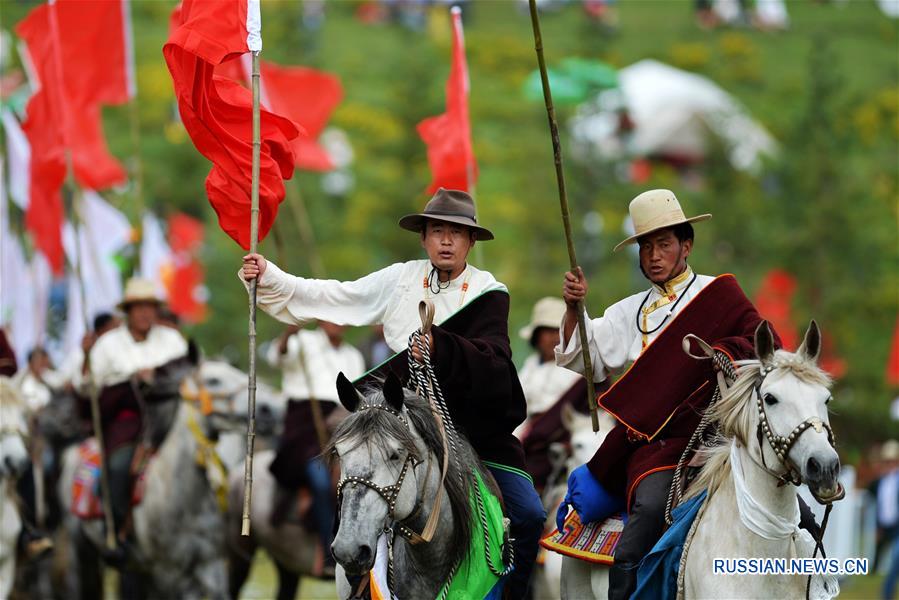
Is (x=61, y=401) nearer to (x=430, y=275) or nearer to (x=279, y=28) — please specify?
(x=430, y=275)

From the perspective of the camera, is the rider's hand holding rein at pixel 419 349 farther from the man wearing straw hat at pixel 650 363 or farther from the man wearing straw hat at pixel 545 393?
the man wearing straw hat at pixel 545 393

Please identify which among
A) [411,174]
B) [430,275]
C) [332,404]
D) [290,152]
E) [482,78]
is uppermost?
[482,78]

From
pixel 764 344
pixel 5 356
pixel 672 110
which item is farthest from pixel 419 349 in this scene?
pixel 672 110

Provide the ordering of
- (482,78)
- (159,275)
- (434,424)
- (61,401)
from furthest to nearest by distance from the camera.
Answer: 1. (482,78)
2. (159,275)
3. (61,401)
4. (434,424)

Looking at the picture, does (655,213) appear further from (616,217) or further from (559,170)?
(616,217)

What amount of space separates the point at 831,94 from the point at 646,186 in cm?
731

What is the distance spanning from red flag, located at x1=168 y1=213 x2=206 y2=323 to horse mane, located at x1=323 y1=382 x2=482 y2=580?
18127 millimetres

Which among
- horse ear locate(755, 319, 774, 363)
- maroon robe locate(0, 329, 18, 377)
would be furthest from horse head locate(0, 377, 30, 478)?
horse ear locate(755, 319, 774, 363)

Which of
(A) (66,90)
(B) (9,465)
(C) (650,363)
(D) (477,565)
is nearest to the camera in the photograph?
→ (D) (477,565)

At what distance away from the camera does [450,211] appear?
805 cm

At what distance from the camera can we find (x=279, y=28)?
208ft

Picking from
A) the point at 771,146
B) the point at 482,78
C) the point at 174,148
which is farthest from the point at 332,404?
the point at 482,78

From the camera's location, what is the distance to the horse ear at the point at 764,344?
705 cm

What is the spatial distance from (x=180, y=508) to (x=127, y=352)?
6.03 ft
